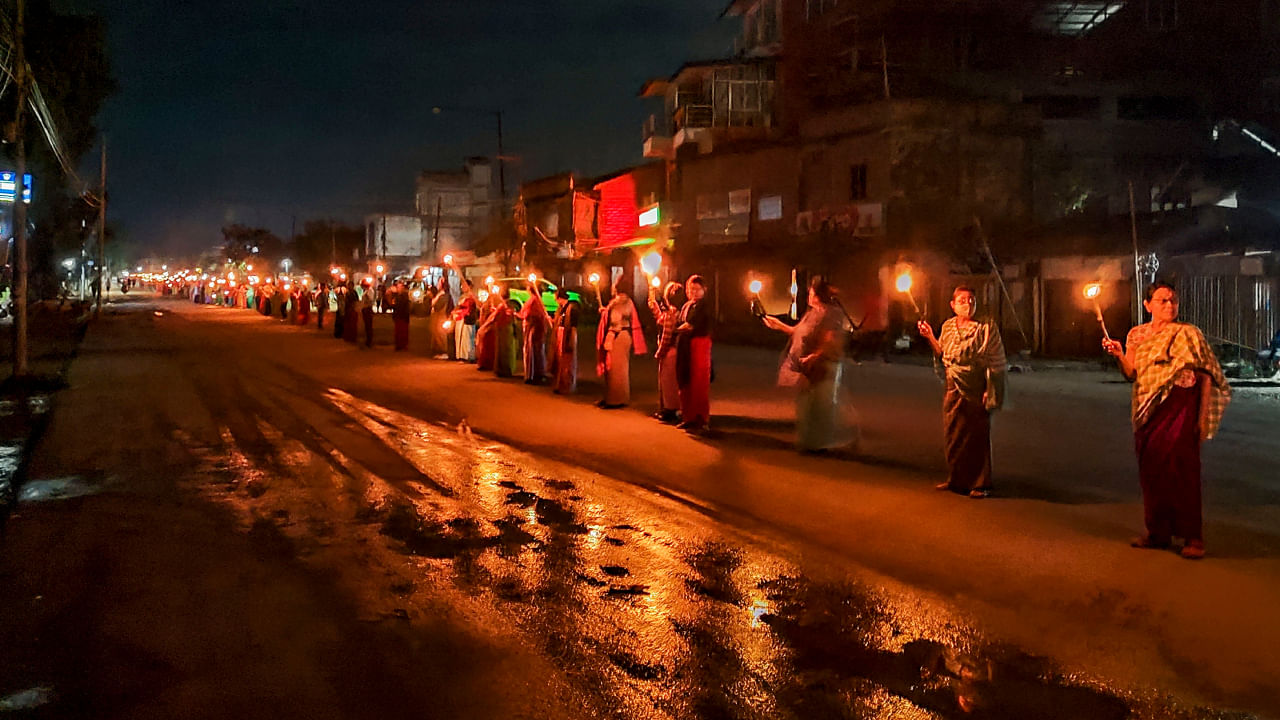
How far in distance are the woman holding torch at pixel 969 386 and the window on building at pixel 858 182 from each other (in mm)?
22173

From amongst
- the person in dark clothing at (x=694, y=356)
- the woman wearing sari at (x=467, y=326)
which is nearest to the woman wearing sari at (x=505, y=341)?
the woman wearing sari at (x=467, y=326)

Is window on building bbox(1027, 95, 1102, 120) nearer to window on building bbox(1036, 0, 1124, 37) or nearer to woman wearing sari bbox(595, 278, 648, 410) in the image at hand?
window on building bbox(1036, 0, 1124, 37)

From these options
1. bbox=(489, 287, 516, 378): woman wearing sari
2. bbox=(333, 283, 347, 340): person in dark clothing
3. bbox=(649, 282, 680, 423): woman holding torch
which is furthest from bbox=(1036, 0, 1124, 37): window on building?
bbox=(649, 282, 680, 423): woman holding torch

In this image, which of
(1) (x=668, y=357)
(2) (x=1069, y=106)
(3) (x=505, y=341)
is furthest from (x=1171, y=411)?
(2) (x=1069, y=106)

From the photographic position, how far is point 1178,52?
1378 inches

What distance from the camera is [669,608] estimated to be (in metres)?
5.84

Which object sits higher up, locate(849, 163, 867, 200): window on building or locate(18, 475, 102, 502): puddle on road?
locate(849, 163, 867, 200): window on building

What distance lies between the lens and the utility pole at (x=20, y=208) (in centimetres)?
1634

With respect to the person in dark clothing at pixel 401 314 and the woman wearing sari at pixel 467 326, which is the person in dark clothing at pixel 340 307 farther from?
the woman wearing sari at pixel 467 326

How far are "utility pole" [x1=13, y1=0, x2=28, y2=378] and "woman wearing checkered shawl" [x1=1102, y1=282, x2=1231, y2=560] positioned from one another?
16572mm

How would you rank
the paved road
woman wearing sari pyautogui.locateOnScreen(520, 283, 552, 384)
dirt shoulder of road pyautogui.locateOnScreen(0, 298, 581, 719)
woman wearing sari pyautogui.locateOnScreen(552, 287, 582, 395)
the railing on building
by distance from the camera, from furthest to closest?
the railing on building, woman wearing sari pyautogui.locateOnScreen(520, 283, 552, 384), woman wearing sari pyautogui.locateOnScreen(552, 287, 582, 395), the paved road, dirt shoulder of road pyautogui.locateOnScreen(0, 298, 581, 719)

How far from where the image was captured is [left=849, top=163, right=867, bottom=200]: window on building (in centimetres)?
3009

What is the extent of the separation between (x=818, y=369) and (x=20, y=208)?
1370 centimetres

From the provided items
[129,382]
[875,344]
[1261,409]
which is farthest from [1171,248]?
[129,382]
